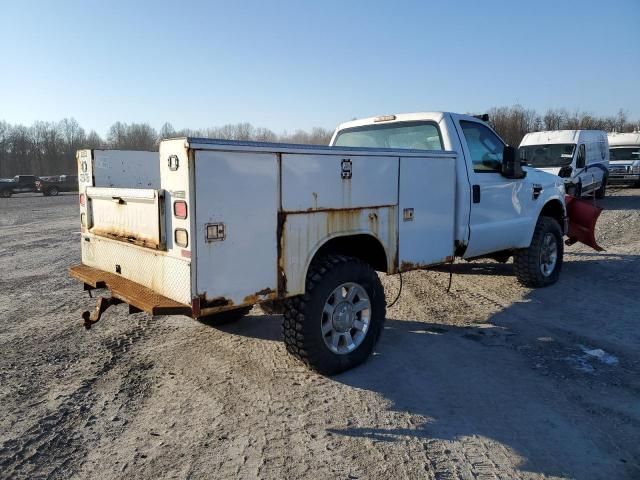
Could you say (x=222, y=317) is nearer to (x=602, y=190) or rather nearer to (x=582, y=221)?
(x=582, y=221)

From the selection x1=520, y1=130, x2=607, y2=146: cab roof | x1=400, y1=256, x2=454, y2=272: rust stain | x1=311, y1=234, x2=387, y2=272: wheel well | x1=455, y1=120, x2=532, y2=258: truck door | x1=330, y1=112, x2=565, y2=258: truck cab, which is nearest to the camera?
x1=311, y1=234, x2=387, y2=272: wheel well

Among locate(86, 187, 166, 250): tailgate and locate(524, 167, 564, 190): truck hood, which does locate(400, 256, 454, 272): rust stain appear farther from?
locate(86, 187, 166, 250): tailgate

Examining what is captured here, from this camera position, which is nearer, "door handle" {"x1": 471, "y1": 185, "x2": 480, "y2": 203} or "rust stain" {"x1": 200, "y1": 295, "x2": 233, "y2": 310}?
"rust stain" {"x1": 200, "y1": 295, "x2": 233, "y2": 310}

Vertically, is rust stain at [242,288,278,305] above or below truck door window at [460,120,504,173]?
below

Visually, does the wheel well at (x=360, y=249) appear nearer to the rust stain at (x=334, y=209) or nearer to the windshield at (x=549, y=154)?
the rust stain at (x=334, y=209)

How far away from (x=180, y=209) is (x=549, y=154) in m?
17.2

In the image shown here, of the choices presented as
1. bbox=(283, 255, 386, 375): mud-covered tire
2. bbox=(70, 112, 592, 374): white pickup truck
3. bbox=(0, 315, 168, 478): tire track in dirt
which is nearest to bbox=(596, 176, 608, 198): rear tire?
bbox=(70, 112, 592, 374): white pickup truck

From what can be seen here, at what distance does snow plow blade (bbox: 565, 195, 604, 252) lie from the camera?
8.16 meters

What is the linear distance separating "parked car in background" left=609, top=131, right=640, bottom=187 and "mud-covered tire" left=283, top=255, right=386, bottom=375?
2463cm

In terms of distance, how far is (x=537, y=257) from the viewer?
681cm

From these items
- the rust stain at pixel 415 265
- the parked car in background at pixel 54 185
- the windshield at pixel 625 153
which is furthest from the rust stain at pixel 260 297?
the parked car in background at pixel 54 185

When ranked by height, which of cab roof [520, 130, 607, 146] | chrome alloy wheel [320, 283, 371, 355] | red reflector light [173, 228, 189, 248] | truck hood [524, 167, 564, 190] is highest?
cab roof [520, 130, 607, 146]

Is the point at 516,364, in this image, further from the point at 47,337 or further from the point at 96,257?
the point at 47,337

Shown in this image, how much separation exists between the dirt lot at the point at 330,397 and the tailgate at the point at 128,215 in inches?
46.4
